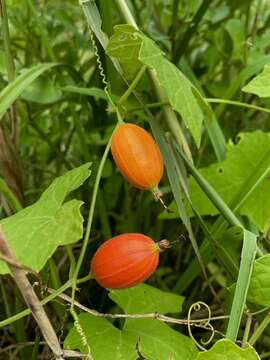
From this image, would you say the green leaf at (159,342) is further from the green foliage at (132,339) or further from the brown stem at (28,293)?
the brown stem at (28,293)

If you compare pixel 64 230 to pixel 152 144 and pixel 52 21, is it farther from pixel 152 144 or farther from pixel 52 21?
pixel 52 21

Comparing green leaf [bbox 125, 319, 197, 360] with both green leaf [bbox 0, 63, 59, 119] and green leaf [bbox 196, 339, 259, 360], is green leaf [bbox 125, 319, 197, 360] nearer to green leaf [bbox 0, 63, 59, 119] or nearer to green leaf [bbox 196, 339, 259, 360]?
green leaf [bbox 196, 339, 259, 360]

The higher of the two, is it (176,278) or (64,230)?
(64,230)

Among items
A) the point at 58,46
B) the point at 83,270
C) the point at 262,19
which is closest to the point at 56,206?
the point at 83,270

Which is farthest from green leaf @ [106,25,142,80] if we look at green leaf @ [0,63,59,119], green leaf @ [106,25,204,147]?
green leaf @ [0,63,59,119]

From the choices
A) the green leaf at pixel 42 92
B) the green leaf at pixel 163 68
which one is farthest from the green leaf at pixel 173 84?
the green leaf at pixel 42 92

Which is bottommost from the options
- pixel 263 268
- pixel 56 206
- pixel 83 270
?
pixel 83 270
